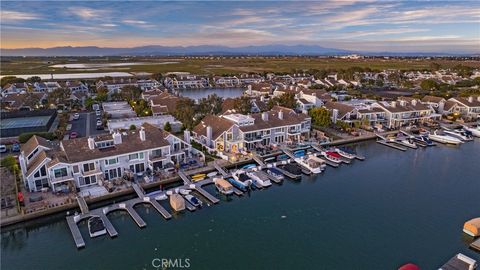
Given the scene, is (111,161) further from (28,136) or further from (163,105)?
(163,105)

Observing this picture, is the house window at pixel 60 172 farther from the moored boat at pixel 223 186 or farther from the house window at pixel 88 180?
the moored boat at pixel 223 186

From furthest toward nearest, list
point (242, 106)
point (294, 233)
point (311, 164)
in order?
1. point (242, 106)
2. point (311, 164)
3. point (294, 233)

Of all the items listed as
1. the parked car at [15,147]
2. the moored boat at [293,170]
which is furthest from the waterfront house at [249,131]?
the parked car at [15,147]

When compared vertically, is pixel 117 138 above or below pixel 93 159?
above

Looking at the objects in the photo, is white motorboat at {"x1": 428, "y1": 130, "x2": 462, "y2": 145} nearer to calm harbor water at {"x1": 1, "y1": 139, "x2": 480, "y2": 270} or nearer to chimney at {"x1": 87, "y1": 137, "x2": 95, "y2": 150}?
calm harbor water at {"x1": 1, "y1": 139, "x2": 480, "y2": 270}

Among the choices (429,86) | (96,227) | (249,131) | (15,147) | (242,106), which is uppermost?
(242,106)

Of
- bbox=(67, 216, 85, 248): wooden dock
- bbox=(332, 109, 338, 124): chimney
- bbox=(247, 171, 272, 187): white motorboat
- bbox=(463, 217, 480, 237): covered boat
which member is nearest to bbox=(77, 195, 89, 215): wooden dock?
bbox=(67, 216, 85, 248): wooden dock

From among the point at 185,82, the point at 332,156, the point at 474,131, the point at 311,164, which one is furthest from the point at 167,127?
the point at 185,82

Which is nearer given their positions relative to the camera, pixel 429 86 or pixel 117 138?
pixel 117 138
